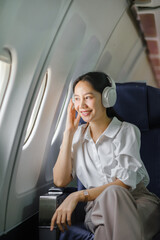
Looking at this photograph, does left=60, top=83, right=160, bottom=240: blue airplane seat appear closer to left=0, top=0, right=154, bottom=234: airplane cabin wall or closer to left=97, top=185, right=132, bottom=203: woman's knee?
left=0, top=0, right=154, bottom=234: airplane cabin wall

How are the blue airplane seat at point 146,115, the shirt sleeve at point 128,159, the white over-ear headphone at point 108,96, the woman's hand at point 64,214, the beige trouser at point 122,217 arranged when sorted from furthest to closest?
the blue airplane seat at point 146,115
the white over-ear headphone at point 108,96
the shirt sleeve at point 128,159
the woman's hand at point 64,214
the beige trouser at point 122,217

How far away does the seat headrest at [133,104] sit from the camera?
2828 mm

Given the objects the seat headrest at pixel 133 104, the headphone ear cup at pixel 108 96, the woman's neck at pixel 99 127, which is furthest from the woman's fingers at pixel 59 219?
the seat headrest at pixel 133 104

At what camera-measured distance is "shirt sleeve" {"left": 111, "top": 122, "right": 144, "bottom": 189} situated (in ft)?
7.39

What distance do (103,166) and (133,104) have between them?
71cm

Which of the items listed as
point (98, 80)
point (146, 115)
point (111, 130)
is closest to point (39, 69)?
point (98, 80)

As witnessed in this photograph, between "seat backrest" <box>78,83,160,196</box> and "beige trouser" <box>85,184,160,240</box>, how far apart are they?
598 millimetres

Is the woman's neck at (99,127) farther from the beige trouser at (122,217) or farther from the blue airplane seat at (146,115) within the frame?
the beige trouser at (122,217)

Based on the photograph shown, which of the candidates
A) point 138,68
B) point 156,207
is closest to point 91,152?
point 156,207

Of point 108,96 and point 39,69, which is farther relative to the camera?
point 39,69

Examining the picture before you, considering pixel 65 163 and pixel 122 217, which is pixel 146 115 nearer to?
pixel 65 163

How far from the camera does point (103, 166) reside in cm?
243

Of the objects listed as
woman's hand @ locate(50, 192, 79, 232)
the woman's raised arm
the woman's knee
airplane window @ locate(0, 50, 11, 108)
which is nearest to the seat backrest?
the woman's raised arm

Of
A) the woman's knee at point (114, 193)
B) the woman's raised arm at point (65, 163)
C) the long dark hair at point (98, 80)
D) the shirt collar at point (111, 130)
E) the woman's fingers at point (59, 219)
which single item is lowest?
the woman's fingers at point (59, 219)
